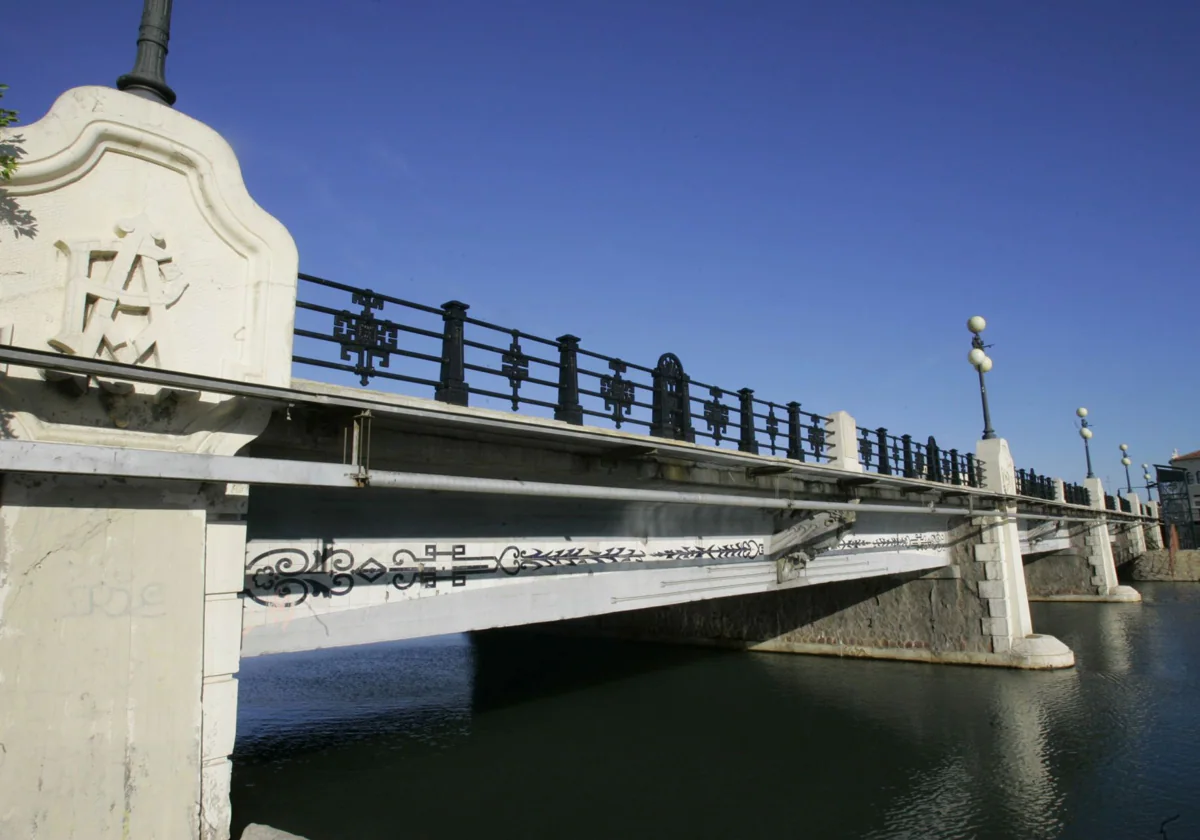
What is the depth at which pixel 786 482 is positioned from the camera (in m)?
14.2

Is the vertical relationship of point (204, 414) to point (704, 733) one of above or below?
above

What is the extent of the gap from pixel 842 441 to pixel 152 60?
45.8 feet

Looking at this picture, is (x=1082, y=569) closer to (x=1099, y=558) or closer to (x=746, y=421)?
(x=1099, y=558)

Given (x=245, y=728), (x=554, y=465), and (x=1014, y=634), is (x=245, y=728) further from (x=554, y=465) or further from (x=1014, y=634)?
(x=1014, y=634)

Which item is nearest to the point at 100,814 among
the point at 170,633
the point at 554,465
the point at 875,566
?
the point at 170,633

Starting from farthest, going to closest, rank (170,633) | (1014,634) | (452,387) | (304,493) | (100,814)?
(1014,634)
(452,387)
(304,493)
(170,633)
(100,814)

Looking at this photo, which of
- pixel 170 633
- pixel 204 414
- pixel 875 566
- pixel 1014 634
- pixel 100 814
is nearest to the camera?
pixel 100 814

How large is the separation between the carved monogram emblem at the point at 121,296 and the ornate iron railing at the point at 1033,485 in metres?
28.5

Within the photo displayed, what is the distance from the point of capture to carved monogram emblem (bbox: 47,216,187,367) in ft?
17.1

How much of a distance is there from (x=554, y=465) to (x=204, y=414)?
176 inches

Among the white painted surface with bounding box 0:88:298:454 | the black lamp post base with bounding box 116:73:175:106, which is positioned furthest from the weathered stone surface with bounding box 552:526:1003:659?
the black lamp post base with bounding box 116:73:175:106

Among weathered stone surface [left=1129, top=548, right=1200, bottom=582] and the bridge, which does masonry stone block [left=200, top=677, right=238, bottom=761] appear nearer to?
the bridge

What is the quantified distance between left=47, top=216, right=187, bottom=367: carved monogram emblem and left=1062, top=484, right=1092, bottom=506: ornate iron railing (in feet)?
136

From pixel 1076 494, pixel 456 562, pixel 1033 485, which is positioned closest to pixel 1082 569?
pixel 1076 494
